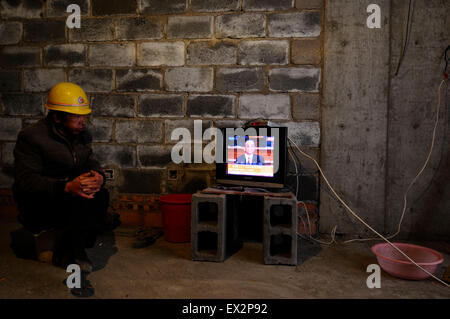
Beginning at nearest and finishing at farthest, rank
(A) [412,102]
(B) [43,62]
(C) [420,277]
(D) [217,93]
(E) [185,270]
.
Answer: (C) [420,277] < (E) [185,270] < (A) [412,102] < (D) [217,93] < (B) [43,62]

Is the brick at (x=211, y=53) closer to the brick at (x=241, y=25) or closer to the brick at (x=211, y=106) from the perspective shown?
the brick at (x=241, y=25)

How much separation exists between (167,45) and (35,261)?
7.38 feet

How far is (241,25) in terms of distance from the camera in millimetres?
3309

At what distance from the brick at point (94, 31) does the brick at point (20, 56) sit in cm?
45

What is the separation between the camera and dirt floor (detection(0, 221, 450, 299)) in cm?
213

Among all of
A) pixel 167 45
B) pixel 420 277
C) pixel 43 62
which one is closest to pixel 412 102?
pixel 420 277

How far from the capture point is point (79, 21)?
11.7 feet

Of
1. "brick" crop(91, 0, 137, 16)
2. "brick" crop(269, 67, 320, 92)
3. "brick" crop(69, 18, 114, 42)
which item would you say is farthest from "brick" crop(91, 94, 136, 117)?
"brick" crop(269, 67, 320, 92)

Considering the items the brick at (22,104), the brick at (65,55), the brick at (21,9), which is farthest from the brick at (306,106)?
the brick at (21,9)

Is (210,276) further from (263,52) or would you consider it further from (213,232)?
(263,52)

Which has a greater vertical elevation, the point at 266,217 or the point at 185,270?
the point at 266,217

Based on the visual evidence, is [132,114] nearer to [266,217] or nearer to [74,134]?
[74,134]

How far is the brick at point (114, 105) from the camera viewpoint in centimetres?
352
